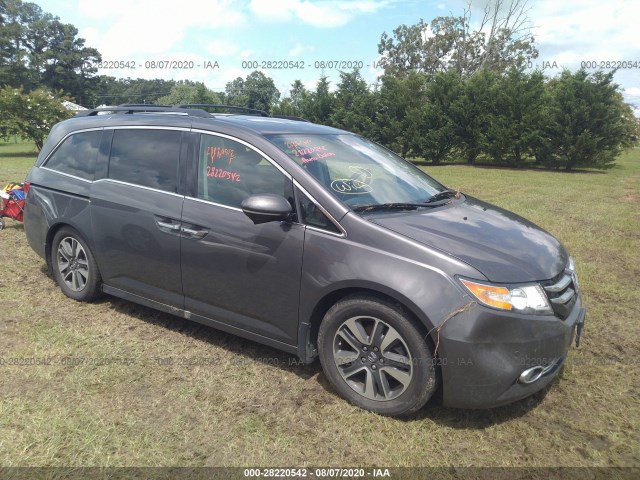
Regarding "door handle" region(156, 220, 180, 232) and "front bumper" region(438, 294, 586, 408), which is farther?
"door handle" region(156, 220, 180, 232)

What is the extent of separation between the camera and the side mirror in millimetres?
2996

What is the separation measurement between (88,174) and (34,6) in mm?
92894

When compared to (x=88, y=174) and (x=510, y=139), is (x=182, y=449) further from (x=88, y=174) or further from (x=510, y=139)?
(x=510, y=139)

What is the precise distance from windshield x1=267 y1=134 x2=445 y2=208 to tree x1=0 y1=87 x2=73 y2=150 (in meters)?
23.8

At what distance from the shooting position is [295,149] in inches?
134

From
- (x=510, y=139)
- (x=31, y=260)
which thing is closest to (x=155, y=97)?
(x=510, y=139)

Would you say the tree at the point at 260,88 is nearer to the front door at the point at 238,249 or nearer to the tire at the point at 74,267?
the tire at the point at 74,267

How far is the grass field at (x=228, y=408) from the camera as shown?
2.60 m

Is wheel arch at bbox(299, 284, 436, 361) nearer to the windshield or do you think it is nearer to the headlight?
the headlight

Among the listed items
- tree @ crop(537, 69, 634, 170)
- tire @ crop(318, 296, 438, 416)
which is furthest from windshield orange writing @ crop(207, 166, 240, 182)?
tree @ crop(537, 69, 634, 170)

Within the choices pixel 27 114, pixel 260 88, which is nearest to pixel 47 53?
pixel 260 88

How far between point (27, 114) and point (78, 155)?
23152mm

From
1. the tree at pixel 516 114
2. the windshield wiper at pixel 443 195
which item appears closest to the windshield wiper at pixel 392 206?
the windshield wiper at pixel 443 195

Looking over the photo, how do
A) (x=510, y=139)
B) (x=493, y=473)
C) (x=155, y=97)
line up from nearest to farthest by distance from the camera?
(x=493, y=473) → (x=510, y=139) → (x=155, y=97)
